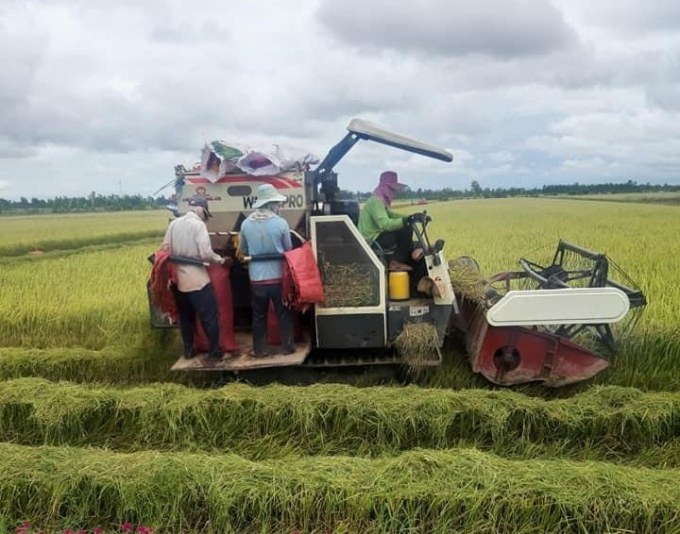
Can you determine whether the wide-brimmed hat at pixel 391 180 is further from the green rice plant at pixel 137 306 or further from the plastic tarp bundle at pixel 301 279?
the green rice plant at pixel 137 306

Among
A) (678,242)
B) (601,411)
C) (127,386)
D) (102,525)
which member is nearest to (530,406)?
(601,411)

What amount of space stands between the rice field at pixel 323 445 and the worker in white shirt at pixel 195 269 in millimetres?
598

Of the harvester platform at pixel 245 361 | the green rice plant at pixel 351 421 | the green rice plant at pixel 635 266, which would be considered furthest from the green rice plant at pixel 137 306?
the harvester platform at pixel 245 361

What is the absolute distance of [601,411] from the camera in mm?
4430

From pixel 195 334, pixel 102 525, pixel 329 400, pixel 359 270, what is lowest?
pixel 102 525

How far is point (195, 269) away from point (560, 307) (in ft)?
10.5

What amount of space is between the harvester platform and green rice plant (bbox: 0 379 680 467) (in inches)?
8.8

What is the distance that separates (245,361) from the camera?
17.0 ft

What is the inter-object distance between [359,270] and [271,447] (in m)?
1.73

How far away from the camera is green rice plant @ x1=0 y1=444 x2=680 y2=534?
322 cm

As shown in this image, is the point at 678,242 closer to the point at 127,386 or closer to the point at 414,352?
the point at 414,352

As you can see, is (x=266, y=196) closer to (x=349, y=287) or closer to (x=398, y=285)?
(x=349, y=287)

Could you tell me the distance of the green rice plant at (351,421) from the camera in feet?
14.3

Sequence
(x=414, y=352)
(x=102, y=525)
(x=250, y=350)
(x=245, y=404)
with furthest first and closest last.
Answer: (x=250, y=350)
(x=414, y=352)
(x=245, y=404)
(x=102, y=525)
